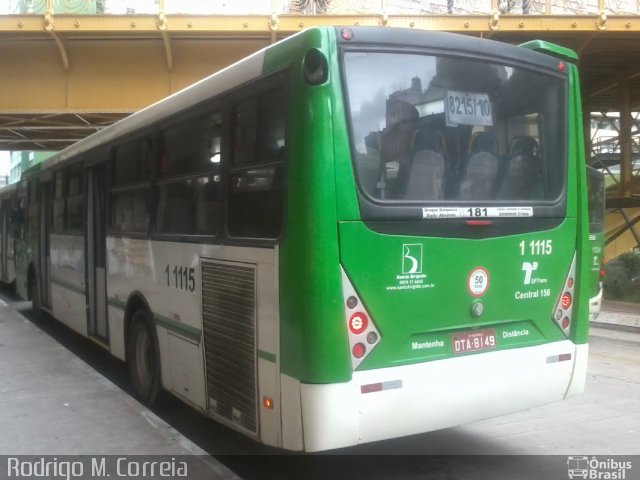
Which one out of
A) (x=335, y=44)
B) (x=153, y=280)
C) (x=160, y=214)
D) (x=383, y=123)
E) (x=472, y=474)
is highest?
(x=335, y=44)

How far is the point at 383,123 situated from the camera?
4684 mm

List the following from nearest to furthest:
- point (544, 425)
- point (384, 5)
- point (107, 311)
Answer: point (544, 425) < point (107, 311) < point (384, 5)

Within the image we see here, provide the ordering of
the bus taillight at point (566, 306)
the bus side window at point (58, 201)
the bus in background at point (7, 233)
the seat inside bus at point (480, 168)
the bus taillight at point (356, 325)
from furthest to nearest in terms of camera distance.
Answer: the bus in background at point (7, 233) < the bus side window at point (58, 201) < the bus taillight at point (566, 306) < the seat inside bus at point (480, 168) < the bus taillight at point (356, 325)

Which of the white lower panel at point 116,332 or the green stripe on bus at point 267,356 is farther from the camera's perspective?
the white lower panel at point 116,332

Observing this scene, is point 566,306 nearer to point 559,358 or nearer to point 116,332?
point 559,358

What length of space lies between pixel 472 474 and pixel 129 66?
1309 cm

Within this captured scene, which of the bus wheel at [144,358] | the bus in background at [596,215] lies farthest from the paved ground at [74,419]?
the bus in background at [596,215]

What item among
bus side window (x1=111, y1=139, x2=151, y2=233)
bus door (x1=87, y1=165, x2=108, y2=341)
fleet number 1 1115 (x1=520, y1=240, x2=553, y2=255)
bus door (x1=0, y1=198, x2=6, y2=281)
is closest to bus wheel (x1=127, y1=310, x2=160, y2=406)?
bus side window (x1=111, y1=139, x2=151, y2=233)

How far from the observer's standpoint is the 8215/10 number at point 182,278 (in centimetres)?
591

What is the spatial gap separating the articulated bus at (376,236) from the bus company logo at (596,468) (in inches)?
22.3

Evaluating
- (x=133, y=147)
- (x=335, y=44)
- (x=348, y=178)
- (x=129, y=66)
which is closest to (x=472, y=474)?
(x=348, y=178)

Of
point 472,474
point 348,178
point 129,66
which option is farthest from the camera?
point 129,66

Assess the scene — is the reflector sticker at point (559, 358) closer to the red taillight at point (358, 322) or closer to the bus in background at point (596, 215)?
the red taillight at point (358, 322)

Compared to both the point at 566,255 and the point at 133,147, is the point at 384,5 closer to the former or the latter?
the point at 133,147
